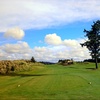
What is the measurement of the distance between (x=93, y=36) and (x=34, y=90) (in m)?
45.3

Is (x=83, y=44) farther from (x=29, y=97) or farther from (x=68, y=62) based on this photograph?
(x=29, y=97)

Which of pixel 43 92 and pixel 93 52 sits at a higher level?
pixel 93 52

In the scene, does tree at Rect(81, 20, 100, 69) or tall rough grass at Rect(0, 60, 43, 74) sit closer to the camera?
tall rough grass at Rect(0, 60, 43, 74)

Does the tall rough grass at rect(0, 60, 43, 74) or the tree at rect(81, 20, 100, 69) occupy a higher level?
the tree at rect(81, 20, 100, 69)

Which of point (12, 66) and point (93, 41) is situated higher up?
point (93, 41)

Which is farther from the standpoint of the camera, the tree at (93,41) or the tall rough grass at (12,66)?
the tree at (93,41)

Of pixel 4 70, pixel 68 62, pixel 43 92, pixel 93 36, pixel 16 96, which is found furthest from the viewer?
pixel 68 62

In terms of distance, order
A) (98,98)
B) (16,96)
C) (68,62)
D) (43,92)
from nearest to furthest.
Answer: (98,98) → (16,96) → (43,92) → (68,62)

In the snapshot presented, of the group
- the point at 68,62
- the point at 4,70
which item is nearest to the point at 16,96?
the point at 4,70

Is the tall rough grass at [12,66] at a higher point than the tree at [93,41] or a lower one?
lower

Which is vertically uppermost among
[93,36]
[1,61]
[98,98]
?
[93,36]

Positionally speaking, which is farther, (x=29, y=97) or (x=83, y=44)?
(x=83, y=44)

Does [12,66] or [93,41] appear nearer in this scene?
[12,66]

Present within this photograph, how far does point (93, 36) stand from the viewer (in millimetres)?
68188
